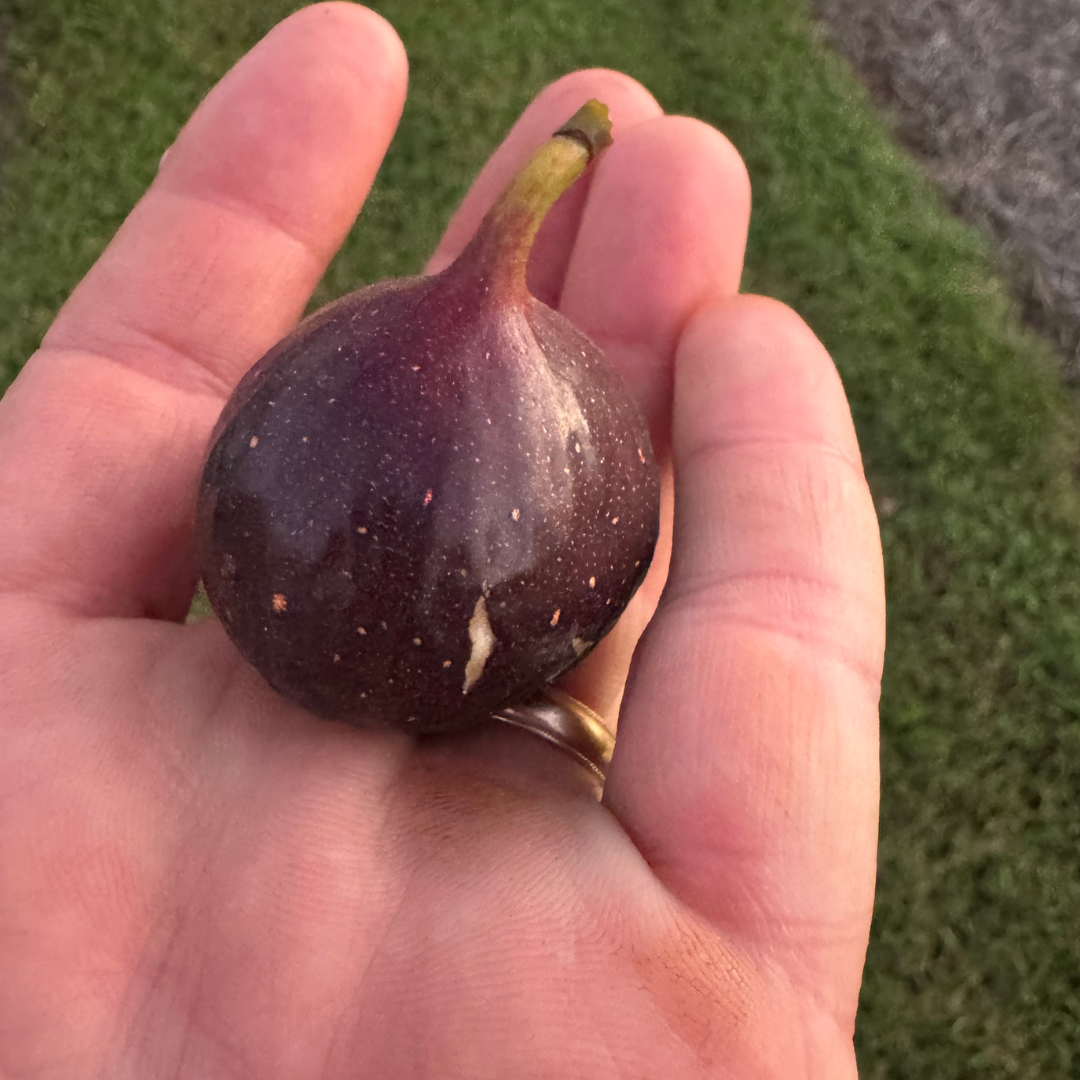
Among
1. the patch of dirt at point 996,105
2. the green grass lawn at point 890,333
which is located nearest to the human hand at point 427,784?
the green grass lawn at point 890,333

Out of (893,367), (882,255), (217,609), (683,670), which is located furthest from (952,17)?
(217,609)

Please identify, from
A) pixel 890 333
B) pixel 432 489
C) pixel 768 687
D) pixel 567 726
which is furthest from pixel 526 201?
pixel 890 333

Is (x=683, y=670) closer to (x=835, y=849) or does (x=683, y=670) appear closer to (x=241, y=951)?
(x=835, y=849)

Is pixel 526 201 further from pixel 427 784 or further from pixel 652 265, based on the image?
pixel 427 784

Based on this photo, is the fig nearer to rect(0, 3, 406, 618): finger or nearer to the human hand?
the human hand

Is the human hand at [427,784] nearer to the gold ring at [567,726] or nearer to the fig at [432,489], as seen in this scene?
the gold ring at [567,726]

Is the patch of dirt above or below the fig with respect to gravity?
above

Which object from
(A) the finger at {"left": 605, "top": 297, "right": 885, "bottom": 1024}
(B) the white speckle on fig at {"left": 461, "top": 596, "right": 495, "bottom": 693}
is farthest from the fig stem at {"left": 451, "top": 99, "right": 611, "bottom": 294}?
(A) the finger at {"left": 605, "top": 297, "right": 885, "bottom": 1024}
